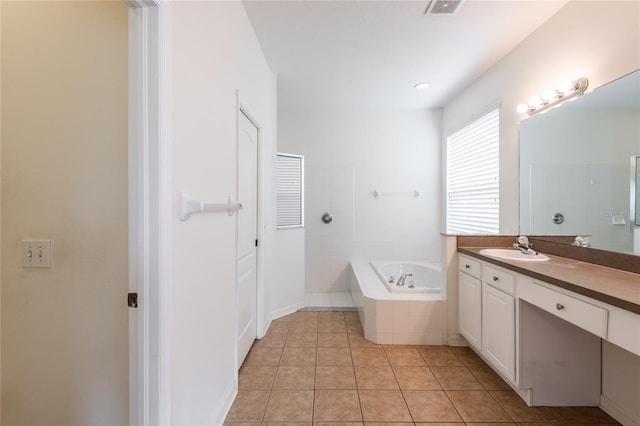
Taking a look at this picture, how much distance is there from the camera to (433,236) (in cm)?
384

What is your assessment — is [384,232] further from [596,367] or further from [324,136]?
[596,367]

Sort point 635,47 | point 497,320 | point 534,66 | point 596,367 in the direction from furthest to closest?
point 534,66 < point 497,320 < point 596,367 < point 635,47

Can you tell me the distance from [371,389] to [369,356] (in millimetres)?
408

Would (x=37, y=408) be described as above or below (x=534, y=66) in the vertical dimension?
below

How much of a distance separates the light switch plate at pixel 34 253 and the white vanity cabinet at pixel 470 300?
2.45m

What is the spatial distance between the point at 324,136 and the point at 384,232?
62.0 inches

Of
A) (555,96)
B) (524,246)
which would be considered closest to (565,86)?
(555,96)

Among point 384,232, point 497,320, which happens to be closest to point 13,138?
point 497,320

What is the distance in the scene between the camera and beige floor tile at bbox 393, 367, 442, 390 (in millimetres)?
1841

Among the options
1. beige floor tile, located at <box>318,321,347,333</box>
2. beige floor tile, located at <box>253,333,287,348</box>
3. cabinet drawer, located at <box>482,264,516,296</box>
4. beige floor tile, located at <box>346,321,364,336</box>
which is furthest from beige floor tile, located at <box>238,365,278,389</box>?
cabinet drawer, located at <box>482,264,516,296</box>

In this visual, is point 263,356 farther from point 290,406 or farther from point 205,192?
point 205,192

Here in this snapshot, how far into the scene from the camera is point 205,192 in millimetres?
1340

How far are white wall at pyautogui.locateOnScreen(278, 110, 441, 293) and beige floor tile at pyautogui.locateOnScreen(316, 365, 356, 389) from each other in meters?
1.79

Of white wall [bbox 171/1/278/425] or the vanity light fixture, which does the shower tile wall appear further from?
the vanity light fixture
